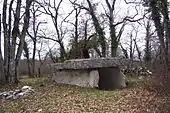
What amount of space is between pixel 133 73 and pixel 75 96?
7.78 m

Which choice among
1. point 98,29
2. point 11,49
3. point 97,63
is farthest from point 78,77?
point 98,29

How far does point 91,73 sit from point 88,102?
11.1 ft

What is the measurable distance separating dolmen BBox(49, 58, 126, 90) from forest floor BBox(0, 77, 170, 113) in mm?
934

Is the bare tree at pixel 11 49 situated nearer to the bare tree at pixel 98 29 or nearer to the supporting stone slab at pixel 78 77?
the supporting stone slab at pixel 78 77

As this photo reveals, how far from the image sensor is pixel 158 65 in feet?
32.9

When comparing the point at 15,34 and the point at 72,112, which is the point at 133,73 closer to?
the point at 15,34

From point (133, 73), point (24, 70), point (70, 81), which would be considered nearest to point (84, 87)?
point (70, 81)

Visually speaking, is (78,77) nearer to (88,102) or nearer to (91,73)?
(91,73)

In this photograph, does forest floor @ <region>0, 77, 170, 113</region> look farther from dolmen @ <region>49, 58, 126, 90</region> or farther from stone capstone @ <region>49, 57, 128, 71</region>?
stone capstone @ <region>49, 57, 128, 71</region>

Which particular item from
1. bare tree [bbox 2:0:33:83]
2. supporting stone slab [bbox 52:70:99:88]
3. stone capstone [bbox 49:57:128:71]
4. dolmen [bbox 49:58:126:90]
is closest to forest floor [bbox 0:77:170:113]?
supporting stone slab [bbox 52:70:99:88]

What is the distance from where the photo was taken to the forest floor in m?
8.73

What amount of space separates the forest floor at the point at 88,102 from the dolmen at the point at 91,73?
0.93 metres

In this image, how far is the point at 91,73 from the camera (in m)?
13.1

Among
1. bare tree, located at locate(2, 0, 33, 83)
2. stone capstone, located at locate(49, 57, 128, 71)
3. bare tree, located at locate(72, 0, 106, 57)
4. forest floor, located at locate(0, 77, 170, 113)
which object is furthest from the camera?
bare tree, located at locate(72, 0, 106, 57)
